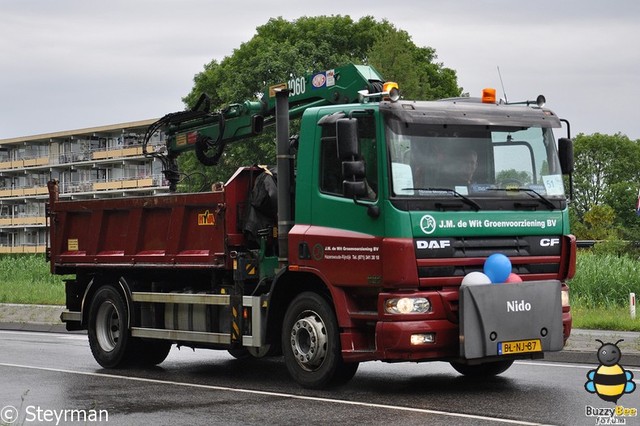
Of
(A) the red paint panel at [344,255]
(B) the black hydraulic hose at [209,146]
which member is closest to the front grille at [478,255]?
(A) the red paint panel at [344,255]

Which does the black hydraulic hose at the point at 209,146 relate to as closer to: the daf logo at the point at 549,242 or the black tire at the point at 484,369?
the black tire at the point at 484,369

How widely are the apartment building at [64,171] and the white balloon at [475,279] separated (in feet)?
321

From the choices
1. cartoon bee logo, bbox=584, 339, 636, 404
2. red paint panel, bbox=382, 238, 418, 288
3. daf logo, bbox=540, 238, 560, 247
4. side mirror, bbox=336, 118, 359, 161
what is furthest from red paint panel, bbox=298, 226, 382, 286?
cartoon bee logo, bbox=584, 339, 636, 404

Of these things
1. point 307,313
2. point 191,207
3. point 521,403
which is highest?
point 191,207

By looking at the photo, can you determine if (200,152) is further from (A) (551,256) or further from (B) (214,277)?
(A) (551,256)

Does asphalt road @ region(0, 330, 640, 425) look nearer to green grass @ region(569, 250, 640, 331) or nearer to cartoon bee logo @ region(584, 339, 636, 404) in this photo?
cartoon bee logo @ region(584, 339, 636, 404)

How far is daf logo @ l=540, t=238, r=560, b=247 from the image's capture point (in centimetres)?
1245

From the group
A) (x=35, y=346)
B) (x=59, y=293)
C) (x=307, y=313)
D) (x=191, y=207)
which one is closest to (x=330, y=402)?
(x=307, y=313)

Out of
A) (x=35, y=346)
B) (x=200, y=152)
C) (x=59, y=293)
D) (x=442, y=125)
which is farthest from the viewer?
(x=59, y=293)

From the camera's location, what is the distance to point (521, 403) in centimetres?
1112

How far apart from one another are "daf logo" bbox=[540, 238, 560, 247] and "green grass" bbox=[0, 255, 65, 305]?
49.2 ft

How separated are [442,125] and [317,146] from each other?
4.59 ft

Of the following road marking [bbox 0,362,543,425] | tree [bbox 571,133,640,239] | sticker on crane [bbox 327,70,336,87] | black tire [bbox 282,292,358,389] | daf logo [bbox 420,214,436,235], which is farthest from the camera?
tree [bbox 571,133,640,239]

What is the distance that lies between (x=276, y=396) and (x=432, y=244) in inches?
88.9
